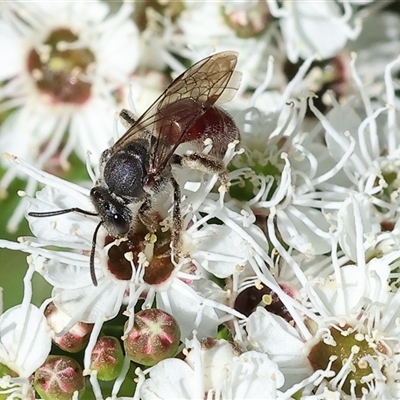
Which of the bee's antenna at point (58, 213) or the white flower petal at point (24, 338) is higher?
the bee's antenna at point (58, 213)

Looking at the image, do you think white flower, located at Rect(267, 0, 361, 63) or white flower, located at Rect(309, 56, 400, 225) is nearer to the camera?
white flower, located at Rect(309, 56, 400, 225)

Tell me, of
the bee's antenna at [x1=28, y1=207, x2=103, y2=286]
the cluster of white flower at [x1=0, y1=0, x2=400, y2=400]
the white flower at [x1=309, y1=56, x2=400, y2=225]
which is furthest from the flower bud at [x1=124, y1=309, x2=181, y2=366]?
the white flower at [x1=309, y1=56, x2=400, y2=225]

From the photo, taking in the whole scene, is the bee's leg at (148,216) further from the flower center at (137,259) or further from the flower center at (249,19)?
the flower center at (249,19)

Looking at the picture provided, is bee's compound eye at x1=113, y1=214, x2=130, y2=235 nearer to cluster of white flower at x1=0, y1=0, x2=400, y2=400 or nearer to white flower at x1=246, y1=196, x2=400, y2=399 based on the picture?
cluster of white flower at x1=0, y1=0, x2=400, y2=400

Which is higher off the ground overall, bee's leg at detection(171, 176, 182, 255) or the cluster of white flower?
bee's leg at detection(171, 176, 182, 255)

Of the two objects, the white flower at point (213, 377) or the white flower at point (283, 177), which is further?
the white flower at point (283, 177)

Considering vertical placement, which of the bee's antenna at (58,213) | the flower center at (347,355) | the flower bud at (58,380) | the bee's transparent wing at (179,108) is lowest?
the flower center at (347,355)

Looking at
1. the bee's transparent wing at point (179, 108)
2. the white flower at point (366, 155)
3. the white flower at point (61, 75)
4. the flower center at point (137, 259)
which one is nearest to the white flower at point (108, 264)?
the flower center at point (137, 259)
